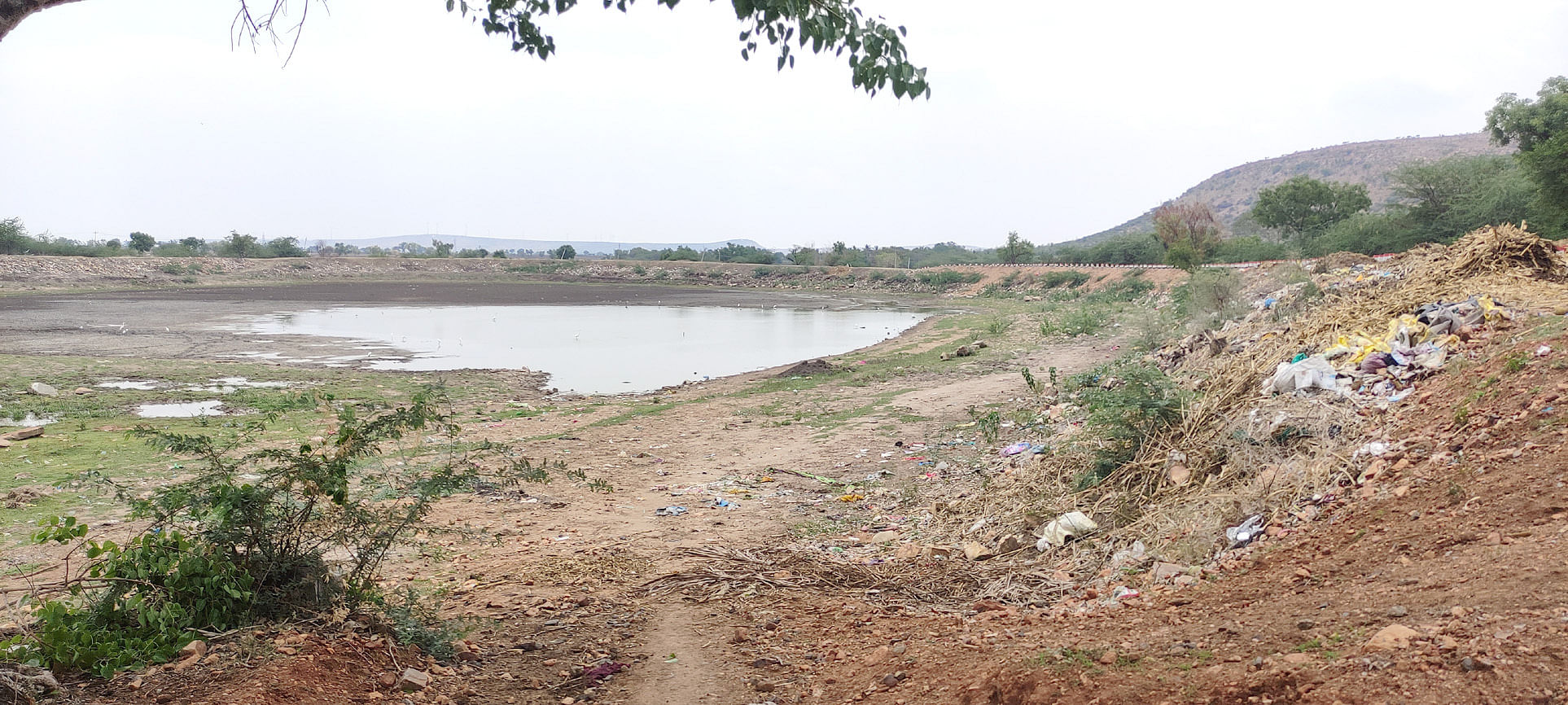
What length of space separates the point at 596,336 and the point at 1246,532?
26.8 m

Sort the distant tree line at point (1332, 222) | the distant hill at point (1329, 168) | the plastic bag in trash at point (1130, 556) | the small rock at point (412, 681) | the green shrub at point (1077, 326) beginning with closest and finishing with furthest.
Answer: the small rock at point (412, 681) → the plastic bag in trash at point (1130, 556) → the green shrub at point (1077, 326) → the distant tree line at point (1332, 222) → the distant hill at point (1329, 168)

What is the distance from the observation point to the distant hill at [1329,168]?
342ft

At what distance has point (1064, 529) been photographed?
5785 mm

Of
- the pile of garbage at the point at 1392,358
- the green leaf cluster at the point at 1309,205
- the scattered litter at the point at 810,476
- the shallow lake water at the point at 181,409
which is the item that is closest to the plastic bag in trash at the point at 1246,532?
the pile of garbage at the point at 1392,358

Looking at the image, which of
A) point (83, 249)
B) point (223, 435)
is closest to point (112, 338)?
point (223, 435)

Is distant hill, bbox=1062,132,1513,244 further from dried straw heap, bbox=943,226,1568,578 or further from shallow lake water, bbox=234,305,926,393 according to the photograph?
dried straw heap, bbox=943,226,1568,578

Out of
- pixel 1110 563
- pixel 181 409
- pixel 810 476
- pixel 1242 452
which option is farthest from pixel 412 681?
pixel 181 409

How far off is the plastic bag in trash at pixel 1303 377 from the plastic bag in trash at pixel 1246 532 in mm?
2003

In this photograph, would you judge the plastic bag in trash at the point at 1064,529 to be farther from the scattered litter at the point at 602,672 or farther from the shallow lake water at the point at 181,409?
the shallow lake water at the point at 181,409

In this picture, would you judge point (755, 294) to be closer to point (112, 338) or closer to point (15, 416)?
point (112, 338)

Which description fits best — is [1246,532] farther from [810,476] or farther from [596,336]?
[596,336]

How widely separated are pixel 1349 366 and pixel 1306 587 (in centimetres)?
370

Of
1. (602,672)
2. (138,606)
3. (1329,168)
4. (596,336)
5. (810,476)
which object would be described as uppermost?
(1329,168)

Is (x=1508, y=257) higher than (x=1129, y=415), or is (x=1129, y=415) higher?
(x=1508, y=257)
